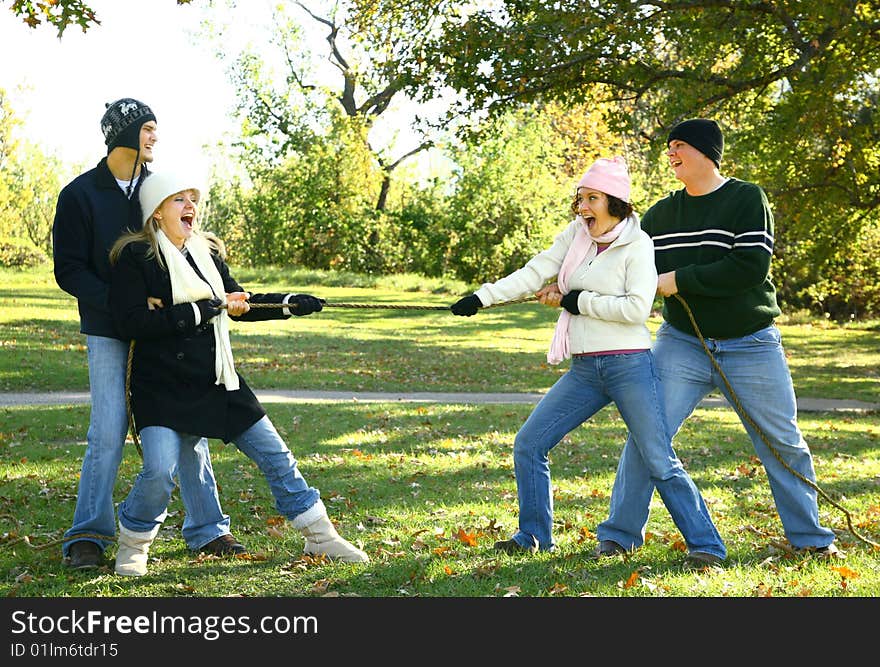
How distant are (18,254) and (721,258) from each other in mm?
33480

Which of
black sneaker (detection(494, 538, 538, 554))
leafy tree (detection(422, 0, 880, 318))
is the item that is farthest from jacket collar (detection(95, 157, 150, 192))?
leafy tree (detection(422, 0, 880, 318))

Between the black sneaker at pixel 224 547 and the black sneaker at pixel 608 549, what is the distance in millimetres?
1956

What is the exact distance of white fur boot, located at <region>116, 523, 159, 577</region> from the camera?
5262 mm

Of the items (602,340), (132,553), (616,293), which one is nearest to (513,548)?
(602,340)

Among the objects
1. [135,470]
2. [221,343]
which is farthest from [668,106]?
[221,343]

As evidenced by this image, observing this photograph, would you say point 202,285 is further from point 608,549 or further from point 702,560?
point 702,560

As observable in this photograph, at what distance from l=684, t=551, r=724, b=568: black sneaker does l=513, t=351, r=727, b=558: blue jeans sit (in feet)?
0.11

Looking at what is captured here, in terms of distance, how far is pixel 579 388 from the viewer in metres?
5.42

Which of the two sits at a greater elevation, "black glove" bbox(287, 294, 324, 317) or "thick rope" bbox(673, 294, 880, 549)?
"black glove" bbox(287, 294, 324, 317)

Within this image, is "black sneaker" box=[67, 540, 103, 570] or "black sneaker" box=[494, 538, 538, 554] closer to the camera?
"black sneaker" box=[67, 540, 103, 570]

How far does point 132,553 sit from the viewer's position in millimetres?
5309

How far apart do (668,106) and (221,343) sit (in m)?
12.8

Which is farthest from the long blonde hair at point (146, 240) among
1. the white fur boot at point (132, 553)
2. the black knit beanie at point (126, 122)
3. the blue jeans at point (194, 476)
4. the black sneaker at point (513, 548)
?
the black sneaker at point (513, 548)

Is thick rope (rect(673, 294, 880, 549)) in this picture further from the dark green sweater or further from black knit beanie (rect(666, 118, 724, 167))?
black knit beanie (rect(666, 118, 724, 167))
